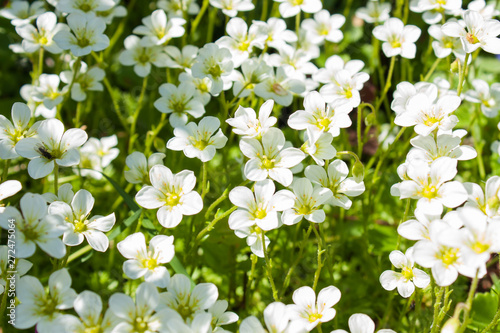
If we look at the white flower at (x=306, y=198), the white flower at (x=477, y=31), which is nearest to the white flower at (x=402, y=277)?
the white flower at (x=306, y=198)

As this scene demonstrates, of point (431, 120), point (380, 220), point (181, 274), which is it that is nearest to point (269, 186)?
point (181, 274)

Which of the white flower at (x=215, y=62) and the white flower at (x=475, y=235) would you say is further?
the white flower at (x=215, y=62)

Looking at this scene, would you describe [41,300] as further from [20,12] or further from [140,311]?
[20,12]

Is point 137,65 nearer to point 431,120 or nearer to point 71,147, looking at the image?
point 71,147

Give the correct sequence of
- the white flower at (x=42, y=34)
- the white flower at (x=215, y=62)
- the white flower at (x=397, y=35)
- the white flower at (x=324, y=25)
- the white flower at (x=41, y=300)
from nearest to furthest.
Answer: the white flower at (x=41, y=300), the white flower at (x=215, y=62), the white flower at (x=42, y=34), the white flower at (x=397, y=35), the white flower at (x=324, y=25)

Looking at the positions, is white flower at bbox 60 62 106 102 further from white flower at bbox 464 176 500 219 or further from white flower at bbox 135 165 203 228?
white flower at bbox 464 176 500 219

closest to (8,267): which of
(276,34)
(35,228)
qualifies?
(35,228)

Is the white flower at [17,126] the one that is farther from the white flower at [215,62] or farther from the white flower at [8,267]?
the white flower at [215,62]
